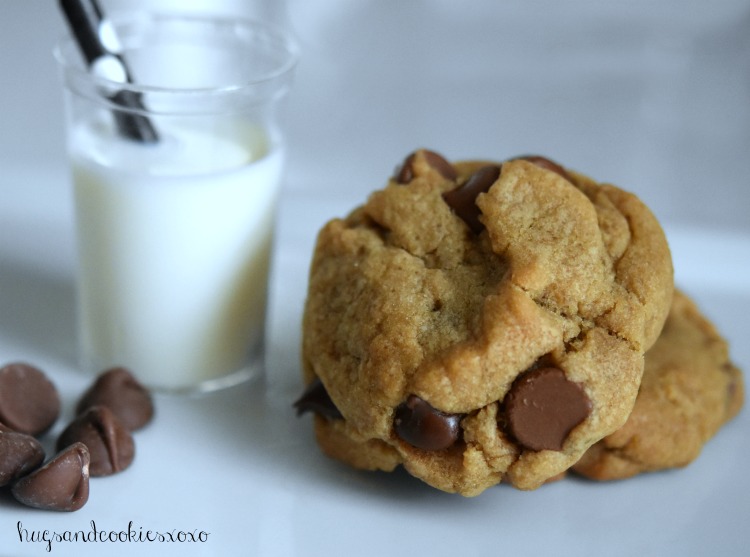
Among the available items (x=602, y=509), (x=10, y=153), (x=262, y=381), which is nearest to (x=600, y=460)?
(x=602, y=509)

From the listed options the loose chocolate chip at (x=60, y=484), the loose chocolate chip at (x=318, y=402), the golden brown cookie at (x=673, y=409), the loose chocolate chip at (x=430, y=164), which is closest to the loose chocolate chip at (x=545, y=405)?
the golden brown cookie at (x=673, y=409)

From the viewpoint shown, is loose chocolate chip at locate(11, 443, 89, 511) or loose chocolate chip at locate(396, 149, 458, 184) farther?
loose chocolate chip at locate(396, 149, 458, 184)

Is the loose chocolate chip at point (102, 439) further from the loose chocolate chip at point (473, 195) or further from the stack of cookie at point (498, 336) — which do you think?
the loose chocolate chip at point (473, 195)

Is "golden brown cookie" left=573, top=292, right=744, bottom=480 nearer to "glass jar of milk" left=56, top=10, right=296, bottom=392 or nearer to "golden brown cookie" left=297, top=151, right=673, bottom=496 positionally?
"golden brown cookie" left=297, top=151, right=673, bottom=496

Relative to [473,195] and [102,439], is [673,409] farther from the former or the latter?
[102,439]

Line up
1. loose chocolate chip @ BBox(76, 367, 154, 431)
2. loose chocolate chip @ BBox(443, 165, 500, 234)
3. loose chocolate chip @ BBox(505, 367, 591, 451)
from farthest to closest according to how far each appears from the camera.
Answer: loose chocolate chip @ BBox(76, 367, 154, 431) < loose chocolate chip @ BBox(443, 165, 500, 234) < loose chocolate chip @ BBox(505, 367, 591, 451)

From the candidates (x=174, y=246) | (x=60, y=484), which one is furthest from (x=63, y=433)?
(x=174, y=246)

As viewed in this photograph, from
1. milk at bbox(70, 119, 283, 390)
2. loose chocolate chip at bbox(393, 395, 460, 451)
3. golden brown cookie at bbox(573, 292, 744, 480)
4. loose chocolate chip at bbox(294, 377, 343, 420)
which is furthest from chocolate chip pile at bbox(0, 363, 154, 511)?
golden brown cookie at bbox(573, 292, 744, 480)
